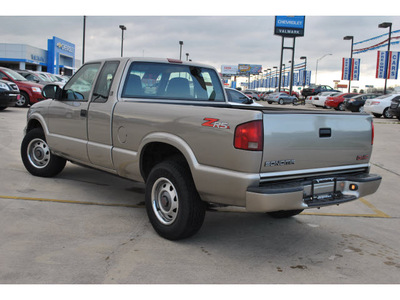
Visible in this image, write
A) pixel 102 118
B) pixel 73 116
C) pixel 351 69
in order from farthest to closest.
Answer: pixel 351 69, pixel 73 116, pixel 102 118

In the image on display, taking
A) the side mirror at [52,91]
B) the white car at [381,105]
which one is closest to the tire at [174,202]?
the side mirror at [52,91]

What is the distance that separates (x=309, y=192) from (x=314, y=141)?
1.56 feet

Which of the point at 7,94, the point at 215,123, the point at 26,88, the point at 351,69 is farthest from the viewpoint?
the point at 351,69

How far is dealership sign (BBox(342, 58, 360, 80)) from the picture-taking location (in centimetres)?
5726

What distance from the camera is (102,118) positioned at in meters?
5.09

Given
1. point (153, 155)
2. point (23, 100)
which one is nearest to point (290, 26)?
point (23, 100)

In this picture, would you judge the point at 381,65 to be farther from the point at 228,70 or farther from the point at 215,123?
the point at 228,70

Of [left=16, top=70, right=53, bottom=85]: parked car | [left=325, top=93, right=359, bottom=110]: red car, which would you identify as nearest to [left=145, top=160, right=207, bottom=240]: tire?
[left=16, top=70, right=53, bottom=85]: parked car

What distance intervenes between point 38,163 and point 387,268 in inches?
205

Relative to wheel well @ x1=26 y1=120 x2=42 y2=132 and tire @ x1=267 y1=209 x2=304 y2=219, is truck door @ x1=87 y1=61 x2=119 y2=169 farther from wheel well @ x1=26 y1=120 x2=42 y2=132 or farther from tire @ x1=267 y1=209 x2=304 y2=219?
tire @ x1=267 y1=209 x2=304 y2=219

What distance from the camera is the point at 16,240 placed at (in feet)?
13.2

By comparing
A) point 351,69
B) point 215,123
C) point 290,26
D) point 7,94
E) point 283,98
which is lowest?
point 215,123

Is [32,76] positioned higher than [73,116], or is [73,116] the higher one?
[32,76]

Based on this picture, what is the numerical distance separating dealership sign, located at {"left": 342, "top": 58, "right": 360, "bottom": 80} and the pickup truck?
5607 centimetres
